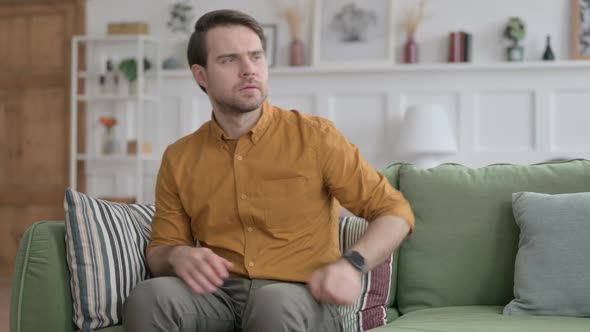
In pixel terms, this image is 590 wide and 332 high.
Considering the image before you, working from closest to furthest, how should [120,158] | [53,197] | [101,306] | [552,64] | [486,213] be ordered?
[101,306] < [486,213] < [552,64] < [120,158] < [53,197]

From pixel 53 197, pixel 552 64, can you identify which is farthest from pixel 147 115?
pixel 552 64

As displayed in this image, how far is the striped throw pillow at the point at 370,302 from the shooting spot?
2.17 m

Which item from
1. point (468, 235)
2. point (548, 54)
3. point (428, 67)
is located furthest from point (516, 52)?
point (468, 235)

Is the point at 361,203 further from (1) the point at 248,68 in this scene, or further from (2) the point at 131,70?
(2) the point at 131,70

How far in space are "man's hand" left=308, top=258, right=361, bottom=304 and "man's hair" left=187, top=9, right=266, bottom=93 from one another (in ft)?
2.38

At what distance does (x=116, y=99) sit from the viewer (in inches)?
238

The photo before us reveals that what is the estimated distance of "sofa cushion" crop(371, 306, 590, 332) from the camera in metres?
1.90

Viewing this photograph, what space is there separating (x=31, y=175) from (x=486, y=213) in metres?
4.96

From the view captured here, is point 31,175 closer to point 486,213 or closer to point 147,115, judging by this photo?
point 147,115

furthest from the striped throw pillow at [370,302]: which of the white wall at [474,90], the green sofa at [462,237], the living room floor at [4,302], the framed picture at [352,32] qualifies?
the framed picture at [352,32]

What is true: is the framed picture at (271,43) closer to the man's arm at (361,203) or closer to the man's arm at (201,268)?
the man's arm at (361,203)

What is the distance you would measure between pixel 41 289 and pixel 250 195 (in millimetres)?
597

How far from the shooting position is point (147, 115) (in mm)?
6160

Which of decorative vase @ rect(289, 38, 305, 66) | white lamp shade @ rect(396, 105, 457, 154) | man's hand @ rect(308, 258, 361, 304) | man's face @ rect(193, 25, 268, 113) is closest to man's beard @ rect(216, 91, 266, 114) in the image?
man's face @ rect(193, 25, 268, 113)
